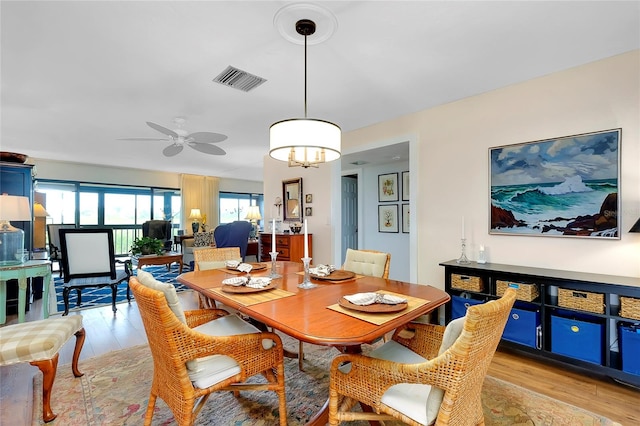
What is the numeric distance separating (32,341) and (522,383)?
313 cm

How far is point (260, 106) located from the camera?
10.9ft

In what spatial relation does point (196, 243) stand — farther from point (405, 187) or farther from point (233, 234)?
point (405, 187)

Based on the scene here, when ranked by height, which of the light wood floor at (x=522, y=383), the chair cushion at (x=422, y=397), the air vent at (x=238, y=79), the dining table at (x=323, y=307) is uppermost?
the air vent at (x=238, y=79)

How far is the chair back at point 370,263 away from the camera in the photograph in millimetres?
2389

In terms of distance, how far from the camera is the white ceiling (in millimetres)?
1795

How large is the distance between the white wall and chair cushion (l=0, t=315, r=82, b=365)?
10.5ft

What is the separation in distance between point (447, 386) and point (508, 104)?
8.96ft

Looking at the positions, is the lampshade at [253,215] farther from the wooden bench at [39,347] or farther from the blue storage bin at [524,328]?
the blue storage bin at [524,328]

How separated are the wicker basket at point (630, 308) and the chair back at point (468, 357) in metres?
1.59

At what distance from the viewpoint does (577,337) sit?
2.20 m

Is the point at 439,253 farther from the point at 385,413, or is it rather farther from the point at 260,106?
the point at 260,106

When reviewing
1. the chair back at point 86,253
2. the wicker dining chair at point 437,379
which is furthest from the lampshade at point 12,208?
the wicker dining chair at point 437,379

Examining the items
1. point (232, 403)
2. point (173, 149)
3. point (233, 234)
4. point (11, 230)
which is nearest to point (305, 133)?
point (232, 403)

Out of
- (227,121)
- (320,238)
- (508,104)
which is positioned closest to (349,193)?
(320,238)
